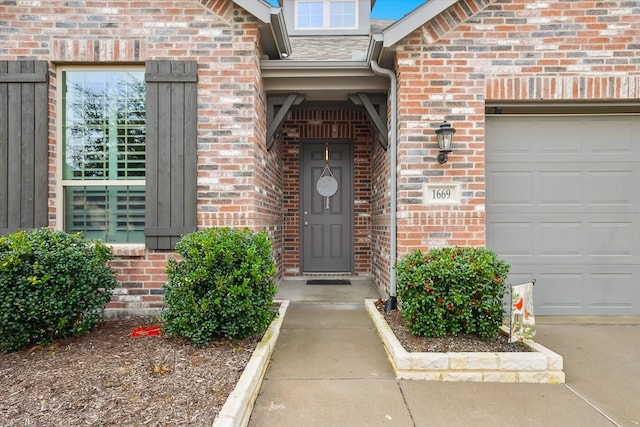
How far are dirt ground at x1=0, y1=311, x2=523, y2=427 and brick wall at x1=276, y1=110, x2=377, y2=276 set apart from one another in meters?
2.76

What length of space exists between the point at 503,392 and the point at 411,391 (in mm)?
652

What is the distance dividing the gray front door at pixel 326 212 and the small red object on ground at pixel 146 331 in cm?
296

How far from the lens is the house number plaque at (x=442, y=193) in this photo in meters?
3.89

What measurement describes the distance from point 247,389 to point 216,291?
0.90 meters

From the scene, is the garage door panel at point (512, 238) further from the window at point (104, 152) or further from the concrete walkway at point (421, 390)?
the window at point (104, 152)

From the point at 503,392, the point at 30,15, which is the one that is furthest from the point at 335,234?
the point at 30,15

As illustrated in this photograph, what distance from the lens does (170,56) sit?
3883mm

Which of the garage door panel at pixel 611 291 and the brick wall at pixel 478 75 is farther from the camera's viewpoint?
the garage door panel at pixel 611 291

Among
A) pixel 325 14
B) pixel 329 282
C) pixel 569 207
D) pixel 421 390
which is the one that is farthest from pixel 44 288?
pixel 325 14

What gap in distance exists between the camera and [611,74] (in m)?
3.85

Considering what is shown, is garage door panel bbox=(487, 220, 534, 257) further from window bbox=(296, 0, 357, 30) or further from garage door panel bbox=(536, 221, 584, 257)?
window bbox=(296, 0, 357, 30)

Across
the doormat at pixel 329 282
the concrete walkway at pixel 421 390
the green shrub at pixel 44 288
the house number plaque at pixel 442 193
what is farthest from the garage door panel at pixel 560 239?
the green shrub at pixel 44 288

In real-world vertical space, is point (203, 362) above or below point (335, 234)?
below

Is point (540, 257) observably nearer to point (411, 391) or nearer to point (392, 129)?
point (392, 129)
